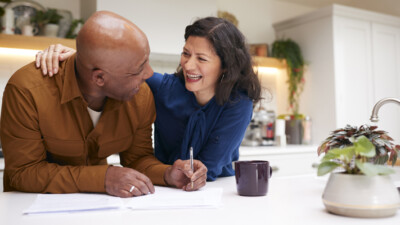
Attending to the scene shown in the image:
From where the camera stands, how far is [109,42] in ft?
3.70

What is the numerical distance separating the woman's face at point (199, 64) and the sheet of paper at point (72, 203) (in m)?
0.62

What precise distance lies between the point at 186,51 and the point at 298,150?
2.00 m

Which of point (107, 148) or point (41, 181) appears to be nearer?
point (41, 181)

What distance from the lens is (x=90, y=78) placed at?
1245 millimetres

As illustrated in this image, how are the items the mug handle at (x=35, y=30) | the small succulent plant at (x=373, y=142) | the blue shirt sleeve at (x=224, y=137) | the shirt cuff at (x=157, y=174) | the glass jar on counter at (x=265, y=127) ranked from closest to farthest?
the small succulent plant at (x=373, y=142) < the shirt cuff at (x=157, y=174) < the blue shirt sleeve at (x=224, y=137) < the mug handle at (x=35, y=30) < the glass jar on counter at (x=265, y=127)

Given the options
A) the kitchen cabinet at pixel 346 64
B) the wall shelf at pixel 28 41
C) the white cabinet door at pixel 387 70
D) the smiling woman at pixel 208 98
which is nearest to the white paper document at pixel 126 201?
the smiling woman at pixel 208 98

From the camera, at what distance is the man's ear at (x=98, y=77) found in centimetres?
121

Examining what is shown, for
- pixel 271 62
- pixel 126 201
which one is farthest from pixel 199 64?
pixel 271 62

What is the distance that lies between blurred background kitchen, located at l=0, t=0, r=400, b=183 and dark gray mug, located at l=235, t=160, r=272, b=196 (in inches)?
74.4

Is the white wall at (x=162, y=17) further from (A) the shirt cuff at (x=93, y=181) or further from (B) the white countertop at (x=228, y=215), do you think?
(B) the white countertop at (x=228, y=215)

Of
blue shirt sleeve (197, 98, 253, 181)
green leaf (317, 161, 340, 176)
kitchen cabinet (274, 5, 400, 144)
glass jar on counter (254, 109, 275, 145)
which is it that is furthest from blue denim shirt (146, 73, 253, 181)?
kitchen cabinet (274, 5, 400, 144)

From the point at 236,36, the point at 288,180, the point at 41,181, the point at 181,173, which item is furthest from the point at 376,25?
the point at 41,181

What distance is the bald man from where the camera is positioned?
1142mm

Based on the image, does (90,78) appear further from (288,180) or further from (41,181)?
(288,180)
